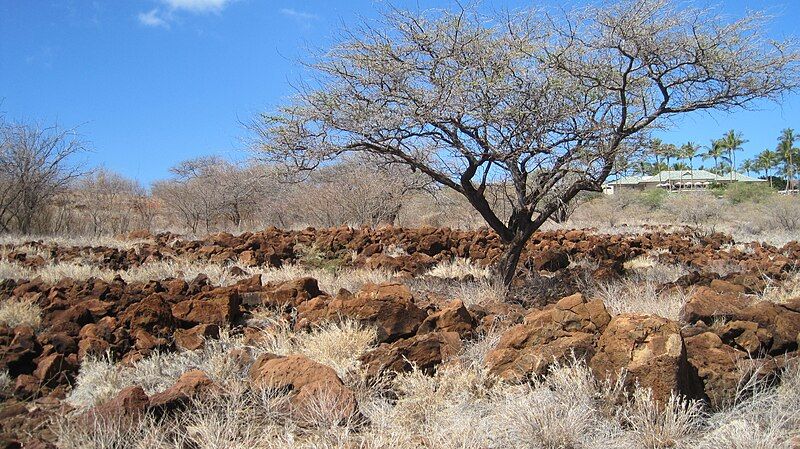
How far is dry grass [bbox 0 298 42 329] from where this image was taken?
6.88 m

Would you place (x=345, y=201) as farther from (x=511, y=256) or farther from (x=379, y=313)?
(x=379, y=313)

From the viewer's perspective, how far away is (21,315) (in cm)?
700

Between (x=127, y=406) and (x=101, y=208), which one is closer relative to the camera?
(x=127, y=406)

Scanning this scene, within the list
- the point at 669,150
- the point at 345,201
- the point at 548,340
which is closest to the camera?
the point at 548,340

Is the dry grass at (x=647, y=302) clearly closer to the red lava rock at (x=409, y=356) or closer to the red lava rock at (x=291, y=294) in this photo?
the red lava rock at (x=409, y=356)

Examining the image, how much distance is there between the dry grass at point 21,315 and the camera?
688 centimetres

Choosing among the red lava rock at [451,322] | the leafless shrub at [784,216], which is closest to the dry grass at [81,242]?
the red lava rock at [451,322]

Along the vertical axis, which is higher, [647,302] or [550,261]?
[550,261]

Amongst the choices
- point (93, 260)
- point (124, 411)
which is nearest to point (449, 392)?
point (124, 411)

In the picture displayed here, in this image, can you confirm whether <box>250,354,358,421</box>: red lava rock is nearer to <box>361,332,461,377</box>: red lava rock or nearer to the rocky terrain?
the rocky terrain

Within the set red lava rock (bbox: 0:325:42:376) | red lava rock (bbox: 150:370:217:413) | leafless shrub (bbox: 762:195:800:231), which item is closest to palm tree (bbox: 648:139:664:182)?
red lava rock (bbox: 150:370:217:413)

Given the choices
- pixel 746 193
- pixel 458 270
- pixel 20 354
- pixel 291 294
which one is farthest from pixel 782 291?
pixel 746 193

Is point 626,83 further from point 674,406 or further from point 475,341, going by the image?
point 674,406

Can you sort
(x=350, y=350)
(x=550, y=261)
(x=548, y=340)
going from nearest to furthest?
(x=548, y=340)
(x=350, y=350)
(x=550, y=261)
